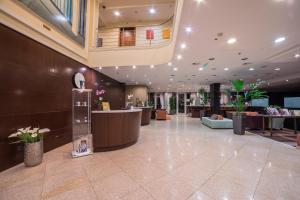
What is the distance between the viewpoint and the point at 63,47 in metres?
5.00

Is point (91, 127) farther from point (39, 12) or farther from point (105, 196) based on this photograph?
point (39, 12)

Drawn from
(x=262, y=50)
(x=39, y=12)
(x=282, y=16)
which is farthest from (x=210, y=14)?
(x=39, y=12)

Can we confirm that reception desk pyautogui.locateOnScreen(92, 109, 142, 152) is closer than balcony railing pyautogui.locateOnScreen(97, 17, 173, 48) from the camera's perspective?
Yes

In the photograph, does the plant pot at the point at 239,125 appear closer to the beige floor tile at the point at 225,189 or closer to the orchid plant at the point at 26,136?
the beige floor tile at the point at 225,189

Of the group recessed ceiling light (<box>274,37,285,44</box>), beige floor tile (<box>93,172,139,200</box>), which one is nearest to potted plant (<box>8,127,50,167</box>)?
beige floor tile (<box>93,172,139,200</box>)

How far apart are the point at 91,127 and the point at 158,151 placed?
202cm

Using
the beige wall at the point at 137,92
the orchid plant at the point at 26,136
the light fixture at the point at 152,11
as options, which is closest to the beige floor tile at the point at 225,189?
the orchid plant at the point at 26,136

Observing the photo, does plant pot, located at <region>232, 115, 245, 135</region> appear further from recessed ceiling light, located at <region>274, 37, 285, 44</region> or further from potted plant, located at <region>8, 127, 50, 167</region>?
potted plant, located at <region>8, 127, 50, 167</region>

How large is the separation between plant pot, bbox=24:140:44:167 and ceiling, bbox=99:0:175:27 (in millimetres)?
7832

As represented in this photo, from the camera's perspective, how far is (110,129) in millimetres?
4129

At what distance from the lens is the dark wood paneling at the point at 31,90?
3160 millimetres

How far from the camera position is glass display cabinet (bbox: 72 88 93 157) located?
3879mm

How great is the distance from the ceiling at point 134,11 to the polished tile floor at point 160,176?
815 centimetres

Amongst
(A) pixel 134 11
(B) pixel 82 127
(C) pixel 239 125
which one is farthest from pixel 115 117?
(A) pixel 134 11
